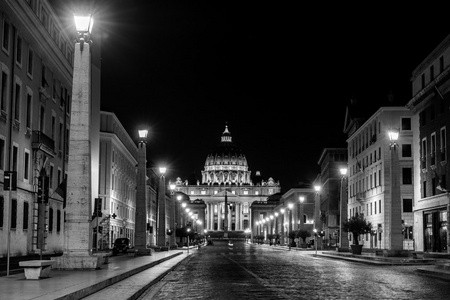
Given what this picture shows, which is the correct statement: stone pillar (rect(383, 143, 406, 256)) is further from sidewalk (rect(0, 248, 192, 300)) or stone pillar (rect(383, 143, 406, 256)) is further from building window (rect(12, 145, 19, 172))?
sidewalk (rect(0, 248, 192, 300))

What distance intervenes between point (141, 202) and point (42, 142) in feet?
32.0

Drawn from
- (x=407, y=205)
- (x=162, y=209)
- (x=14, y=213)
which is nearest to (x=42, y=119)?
(x=14, y=213)

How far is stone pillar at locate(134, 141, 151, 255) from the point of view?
49.0 metres

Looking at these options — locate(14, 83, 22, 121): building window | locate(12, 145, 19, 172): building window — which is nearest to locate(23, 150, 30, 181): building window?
locate(12, 145, 19, 172): building window

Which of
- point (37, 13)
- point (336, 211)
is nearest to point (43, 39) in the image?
point (37, 13)

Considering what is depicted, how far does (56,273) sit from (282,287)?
272 inches

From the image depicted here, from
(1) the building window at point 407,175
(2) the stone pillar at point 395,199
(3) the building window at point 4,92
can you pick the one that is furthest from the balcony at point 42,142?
(1) the building window at point 407,175

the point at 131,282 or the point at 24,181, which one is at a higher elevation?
the point at 24,181

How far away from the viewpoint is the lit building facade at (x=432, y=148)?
55.0 metres

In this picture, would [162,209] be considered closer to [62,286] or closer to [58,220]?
[58,220]

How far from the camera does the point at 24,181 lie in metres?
39.2

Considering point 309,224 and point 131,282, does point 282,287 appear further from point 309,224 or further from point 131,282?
point 309,224

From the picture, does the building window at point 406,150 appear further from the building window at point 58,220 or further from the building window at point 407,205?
the building window at point 58,220

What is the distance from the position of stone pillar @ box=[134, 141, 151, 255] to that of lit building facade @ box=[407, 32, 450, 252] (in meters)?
20.5
